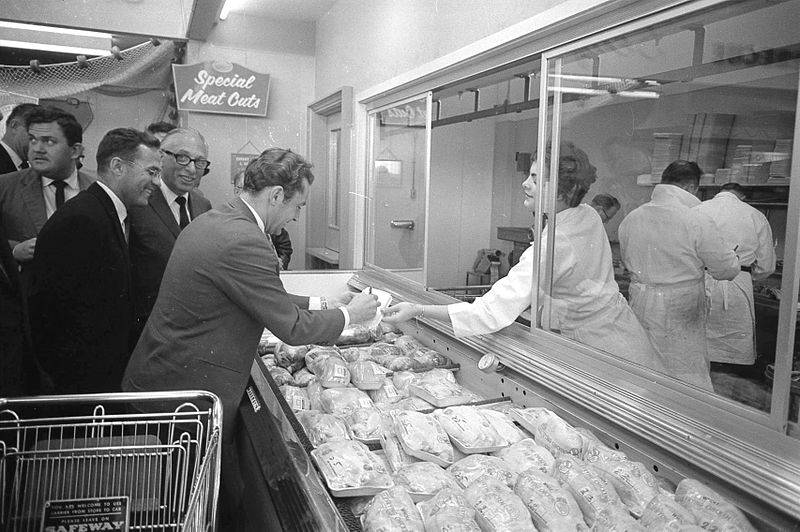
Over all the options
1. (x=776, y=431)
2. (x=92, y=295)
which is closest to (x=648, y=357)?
(x=776, y=431)

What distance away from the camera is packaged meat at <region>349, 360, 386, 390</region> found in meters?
2.34

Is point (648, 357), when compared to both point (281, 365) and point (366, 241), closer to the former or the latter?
point (281, 365)

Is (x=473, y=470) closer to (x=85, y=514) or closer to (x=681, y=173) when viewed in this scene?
(x=85, y=514)

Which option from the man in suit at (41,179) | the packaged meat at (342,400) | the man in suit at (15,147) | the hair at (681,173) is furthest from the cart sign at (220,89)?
the hair at (681,173)

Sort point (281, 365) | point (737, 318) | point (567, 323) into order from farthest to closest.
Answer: point (281, 365) < point (567, 323) < point (737, 318)

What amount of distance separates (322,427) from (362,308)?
53 cm

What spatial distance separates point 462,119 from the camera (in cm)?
408

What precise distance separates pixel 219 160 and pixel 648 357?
3574mm

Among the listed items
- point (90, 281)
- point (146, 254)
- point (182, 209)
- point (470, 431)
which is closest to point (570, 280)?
point (470, 431)

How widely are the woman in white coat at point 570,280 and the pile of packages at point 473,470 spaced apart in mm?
316

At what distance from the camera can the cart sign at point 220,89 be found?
14.6 ft

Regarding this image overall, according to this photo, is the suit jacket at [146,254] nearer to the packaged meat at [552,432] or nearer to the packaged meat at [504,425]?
the packaged meat at [504,425]

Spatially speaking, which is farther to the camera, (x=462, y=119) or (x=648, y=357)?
(x=462, y=119)

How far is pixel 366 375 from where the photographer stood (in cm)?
238
